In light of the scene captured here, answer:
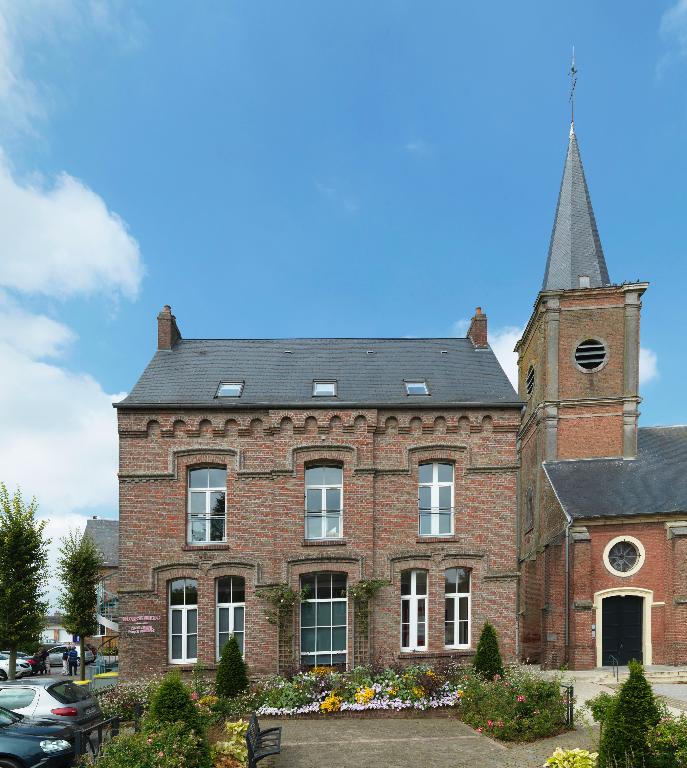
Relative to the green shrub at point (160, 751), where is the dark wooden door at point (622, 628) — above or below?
below

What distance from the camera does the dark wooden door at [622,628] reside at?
845 inches

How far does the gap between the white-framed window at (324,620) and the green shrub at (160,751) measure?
28.7 feet

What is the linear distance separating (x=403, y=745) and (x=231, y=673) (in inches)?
206

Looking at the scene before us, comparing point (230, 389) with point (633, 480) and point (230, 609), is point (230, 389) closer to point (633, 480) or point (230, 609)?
point (230, 609)

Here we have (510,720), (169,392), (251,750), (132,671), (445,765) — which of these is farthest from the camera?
(169,392)

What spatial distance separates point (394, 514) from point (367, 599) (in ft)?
7.67

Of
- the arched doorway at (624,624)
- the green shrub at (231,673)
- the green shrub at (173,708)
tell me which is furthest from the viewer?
the arched doorway at (624,624)

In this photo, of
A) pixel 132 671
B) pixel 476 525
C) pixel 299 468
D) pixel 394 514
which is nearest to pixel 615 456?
pixel 476 525

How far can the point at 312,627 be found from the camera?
1745 centimetres

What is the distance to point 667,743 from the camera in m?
8.82

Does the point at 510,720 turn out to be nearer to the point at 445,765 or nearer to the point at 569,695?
the point at 569,695

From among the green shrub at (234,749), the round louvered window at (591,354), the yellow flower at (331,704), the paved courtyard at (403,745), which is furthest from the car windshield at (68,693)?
the round louvered window at (591,354)

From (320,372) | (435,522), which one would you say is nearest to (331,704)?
(435,522)

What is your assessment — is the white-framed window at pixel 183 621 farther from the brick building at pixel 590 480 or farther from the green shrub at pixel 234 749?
the brick building at pixel 590 480
